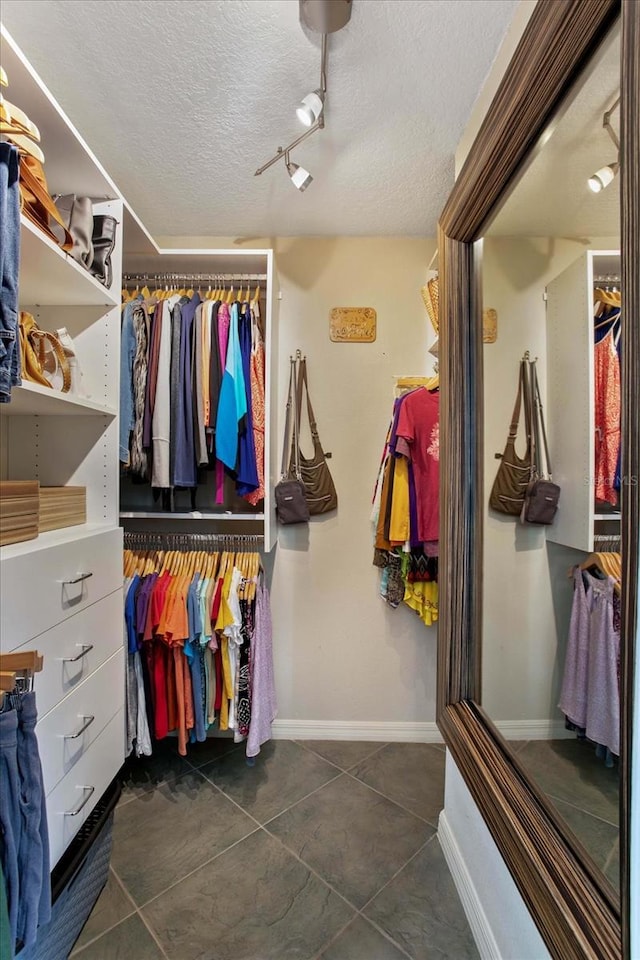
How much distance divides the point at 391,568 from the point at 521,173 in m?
1.57

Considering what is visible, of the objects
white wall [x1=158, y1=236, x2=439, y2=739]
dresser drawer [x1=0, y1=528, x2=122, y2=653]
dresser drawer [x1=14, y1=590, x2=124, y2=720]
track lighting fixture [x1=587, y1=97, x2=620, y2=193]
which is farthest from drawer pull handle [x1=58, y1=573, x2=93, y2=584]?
track lighting fixture [x1=587, y1=97, x2=620, y2=193]

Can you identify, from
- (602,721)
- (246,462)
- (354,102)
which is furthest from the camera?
(246,462)

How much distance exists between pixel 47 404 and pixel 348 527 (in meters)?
1.41

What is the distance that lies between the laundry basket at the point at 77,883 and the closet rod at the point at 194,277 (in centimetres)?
205

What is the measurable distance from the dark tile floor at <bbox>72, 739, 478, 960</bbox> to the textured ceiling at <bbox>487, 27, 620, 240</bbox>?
187 cm

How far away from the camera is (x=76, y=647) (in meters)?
1.05

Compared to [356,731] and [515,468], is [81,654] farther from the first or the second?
[356,731]

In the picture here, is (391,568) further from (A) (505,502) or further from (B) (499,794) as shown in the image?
(B) (499,794)

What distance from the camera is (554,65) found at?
731 mm

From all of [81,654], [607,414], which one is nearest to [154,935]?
[81,654]

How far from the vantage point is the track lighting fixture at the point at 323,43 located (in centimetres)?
97

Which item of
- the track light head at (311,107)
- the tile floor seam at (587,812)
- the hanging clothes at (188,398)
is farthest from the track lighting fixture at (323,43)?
the tile floor seam at (587,812)

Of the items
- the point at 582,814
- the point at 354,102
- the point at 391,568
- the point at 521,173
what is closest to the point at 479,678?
the point at 582,814

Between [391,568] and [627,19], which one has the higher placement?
[627,19]
